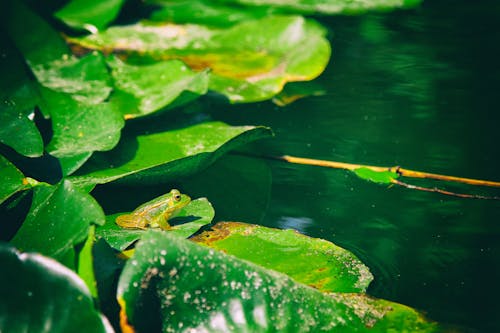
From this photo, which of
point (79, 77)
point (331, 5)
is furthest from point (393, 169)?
point (331, 5)

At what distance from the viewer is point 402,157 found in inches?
74.8

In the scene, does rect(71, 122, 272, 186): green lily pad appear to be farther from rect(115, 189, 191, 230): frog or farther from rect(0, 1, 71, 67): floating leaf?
rect(0, 1, 71, 67): floating leaf

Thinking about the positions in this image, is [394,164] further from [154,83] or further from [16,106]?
[16,106]

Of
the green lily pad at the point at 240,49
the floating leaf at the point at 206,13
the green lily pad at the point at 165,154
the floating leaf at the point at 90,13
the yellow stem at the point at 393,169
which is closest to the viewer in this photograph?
the green lily pad at the point at 165,154

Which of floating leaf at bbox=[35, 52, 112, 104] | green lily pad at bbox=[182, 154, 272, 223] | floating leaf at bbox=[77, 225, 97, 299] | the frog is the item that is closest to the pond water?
green lily pad at bbox=[182, 154, 272, 223]

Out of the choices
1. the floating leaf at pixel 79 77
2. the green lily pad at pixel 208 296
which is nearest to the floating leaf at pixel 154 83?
the floating leaf at pixel 79 77

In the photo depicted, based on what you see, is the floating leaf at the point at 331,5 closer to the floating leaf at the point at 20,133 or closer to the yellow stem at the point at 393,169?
the yellow stem at the point at 393,169

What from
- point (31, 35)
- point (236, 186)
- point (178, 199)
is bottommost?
point (236, 186)

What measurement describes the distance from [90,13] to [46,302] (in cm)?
218

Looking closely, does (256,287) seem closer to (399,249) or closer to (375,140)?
(399,249)

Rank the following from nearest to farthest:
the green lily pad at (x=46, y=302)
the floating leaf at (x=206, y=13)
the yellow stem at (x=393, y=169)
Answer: the green lily pad at (x=46, y=302) → the yellow stem at (x=393, y=169) → the floating leaf at (x=206, y=13)

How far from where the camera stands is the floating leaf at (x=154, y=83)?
1.75m

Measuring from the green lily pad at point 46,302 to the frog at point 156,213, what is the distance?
44 cm

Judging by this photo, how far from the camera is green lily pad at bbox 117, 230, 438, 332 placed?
97cm
